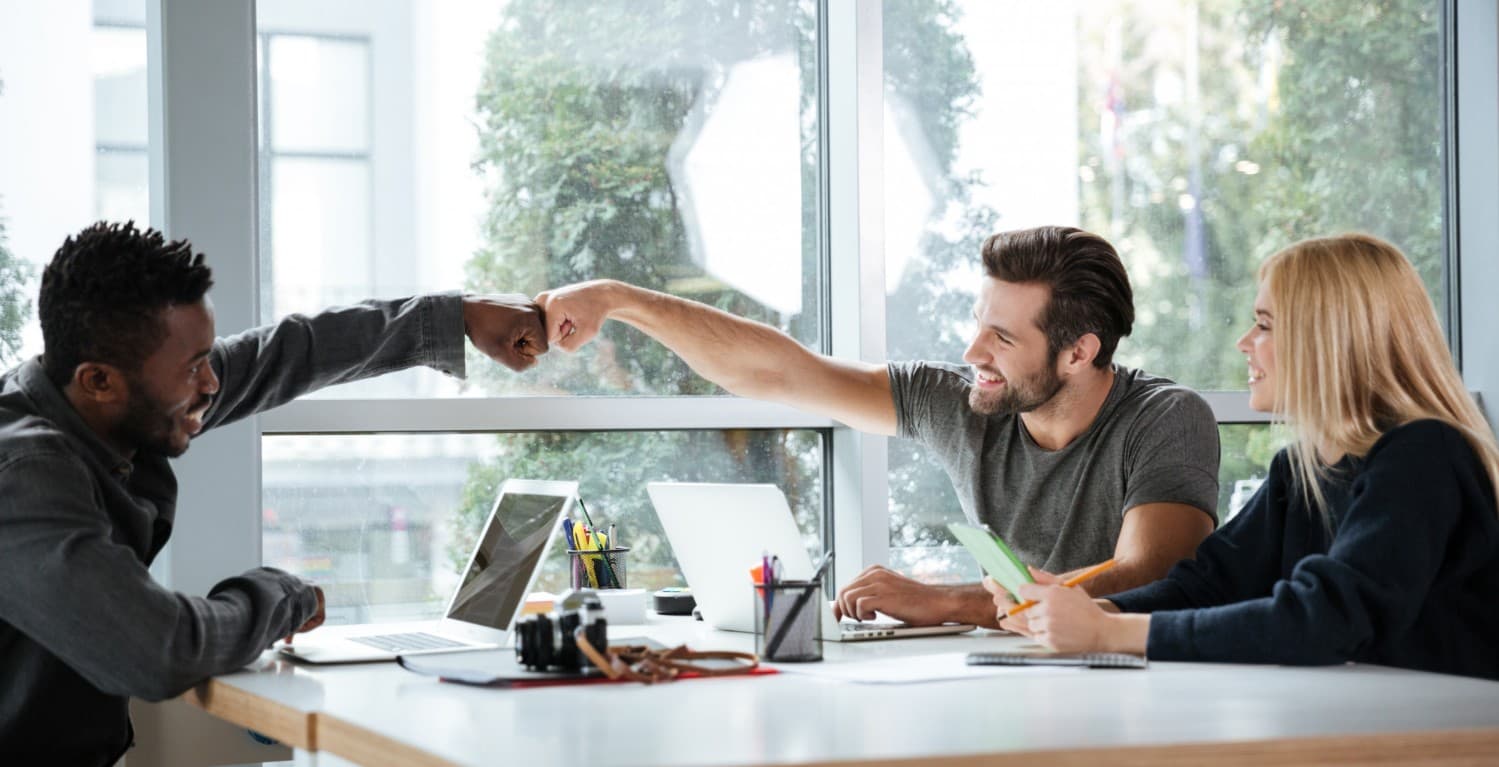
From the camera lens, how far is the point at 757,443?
10.9 ft

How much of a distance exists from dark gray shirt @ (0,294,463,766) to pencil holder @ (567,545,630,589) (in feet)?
2.05

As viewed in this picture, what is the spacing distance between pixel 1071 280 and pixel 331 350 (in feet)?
4.44

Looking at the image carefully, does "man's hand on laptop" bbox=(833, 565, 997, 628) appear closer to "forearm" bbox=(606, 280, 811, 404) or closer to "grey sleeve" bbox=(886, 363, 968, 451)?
"grey sleeve" bbox=(886, 363, 968, 451)

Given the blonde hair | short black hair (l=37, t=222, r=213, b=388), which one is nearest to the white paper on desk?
the blonde hair

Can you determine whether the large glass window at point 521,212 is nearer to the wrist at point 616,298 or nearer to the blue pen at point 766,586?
the wrist at point 616,298

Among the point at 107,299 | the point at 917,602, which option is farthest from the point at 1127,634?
the point at 107,299

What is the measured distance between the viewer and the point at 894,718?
1382mm

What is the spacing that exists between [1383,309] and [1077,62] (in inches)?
74.9

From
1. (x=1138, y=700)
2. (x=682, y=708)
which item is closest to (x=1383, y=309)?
(x=1138, y=700)

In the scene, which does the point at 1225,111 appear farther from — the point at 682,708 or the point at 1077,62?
the point at 682,708

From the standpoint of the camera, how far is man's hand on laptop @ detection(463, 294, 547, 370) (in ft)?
8.22

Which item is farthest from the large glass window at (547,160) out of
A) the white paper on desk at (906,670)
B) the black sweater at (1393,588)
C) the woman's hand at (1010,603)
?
the black sweater at (1393,588)

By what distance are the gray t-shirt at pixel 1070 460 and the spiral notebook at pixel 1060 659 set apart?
68cm

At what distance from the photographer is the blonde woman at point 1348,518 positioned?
5.64 feet
